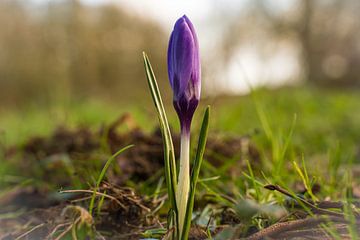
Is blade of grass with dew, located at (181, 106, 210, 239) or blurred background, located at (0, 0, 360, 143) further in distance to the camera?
blurred background, located at (0, 0, 360, 143)

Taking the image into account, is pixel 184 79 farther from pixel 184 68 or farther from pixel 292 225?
pixel 292 225

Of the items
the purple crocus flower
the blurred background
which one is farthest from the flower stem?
the blurred background

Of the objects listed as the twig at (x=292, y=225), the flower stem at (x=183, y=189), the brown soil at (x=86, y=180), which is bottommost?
the brown soil at (x=86, y=180)

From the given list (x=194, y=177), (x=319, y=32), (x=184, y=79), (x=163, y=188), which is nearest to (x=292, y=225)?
(x=194, y=177)

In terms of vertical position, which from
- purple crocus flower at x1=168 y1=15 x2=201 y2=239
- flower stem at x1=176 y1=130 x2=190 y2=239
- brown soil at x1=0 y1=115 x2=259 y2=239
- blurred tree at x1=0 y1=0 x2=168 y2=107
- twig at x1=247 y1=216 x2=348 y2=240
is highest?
purple crocus flower at x1=168 y1=15 x2=201 y2=239

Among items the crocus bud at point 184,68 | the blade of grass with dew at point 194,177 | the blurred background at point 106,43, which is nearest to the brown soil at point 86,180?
the blade of grass with dew at point 194,177

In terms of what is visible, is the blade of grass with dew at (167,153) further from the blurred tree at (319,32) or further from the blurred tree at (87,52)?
the blurred tree at (319,32)

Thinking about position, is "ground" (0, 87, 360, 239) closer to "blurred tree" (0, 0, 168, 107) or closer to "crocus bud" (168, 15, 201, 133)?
"crocus bud" (168, 15, 201, 133)
